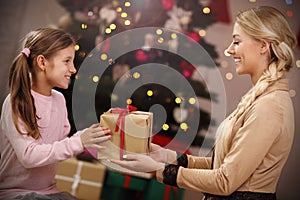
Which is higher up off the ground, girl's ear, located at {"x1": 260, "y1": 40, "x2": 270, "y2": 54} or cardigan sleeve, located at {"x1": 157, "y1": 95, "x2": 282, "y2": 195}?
girl's ear, located at {"x1": 260, "y1": 40, "x2": 270, "y2": 54}

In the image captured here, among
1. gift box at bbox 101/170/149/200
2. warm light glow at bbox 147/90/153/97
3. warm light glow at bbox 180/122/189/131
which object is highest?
warm light glow at bbox 147/90/153/97

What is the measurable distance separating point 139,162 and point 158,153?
0.18 meters

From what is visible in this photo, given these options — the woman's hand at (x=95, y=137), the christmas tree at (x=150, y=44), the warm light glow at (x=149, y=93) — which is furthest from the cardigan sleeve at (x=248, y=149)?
the warm light glow at (x=149, y=93)

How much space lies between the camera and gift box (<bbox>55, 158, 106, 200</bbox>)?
7.03 feet

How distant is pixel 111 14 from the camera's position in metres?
2.17

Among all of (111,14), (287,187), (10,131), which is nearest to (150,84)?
(111,14)

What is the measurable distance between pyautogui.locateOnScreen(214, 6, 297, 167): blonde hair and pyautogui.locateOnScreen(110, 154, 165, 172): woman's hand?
0.30 m

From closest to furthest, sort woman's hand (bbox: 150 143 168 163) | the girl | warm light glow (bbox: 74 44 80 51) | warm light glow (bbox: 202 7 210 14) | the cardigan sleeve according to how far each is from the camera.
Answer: the cardigan sleeve
the girl
woman's hand (bbox: 150 143 168 163)
warm light glow (bbox: 74 44 80 51)
warm light glow (bbox: 202 7 210 14)

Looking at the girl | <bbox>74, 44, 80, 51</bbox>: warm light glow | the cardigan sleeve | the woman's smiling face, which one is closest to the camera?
the cardigan sleeve

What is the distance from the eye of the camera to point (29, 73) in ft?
6.17

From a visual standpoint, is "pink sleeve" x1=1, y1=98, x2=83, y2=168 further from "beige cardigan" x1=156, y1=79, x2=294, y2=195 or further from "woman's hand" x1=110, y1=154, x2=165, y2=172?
"beige cardigan" x1=156, y1=79, x2=294, y2=195

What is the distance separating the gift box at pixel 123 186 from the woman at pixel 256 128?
0.53 metres

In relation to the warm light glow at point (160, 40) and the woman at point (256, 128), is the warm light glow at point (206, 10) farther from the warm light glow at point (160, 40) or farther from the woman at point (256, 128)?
the woman at point (256, 128)

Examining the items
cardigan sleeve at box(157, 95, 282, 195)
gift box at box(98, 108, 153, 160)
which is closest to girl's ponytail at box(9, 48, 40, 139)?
gift box at box(98, 108, 153, 160)
